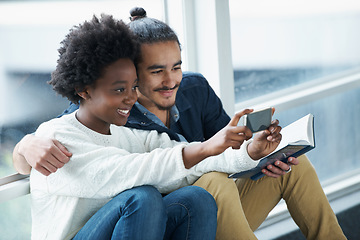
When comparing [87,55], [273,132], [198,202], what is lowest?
[198,202]

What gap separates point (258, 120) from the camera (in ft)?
4.55

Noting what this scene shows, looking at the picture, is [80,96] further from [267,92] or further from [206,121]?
[267,92]

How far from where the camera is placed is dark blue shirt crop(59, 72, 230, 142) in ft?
5.79

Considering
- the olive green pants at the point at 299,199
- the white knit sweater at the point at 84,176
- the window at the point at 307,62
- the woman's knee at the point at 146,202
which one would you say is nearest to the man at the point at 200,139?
the olive green pants at the point at 299,199

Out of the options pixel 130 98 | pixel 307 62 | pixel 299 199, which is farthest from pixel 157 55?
pixel 307 62

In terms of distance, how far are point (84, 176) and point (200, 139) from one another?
55cm

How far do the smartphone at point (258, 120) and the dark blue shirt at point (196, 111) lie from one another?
0.34 metres

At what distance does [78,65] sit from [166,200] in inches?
16.8

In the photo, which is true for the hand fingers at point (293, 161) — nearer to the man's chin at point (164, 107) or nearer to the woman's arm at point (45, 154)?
the man's chin at point (164, 107)

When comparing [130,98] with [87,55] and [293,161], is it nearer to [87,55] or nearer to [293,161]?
[87,55]

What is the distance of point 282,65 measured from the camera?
8.29 feet

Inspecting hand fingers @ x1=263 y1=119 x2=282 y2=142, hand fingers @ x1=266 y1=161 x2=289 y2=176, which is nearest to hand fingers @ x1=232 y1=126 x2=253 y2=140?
hand fingers @ x1=263 y1=119 x2=282 y2=142

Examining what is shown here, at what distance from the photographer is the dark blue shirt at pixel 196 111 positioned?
1766 millimetres

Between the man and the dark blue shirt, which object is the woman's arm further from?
the dark blue shirt
